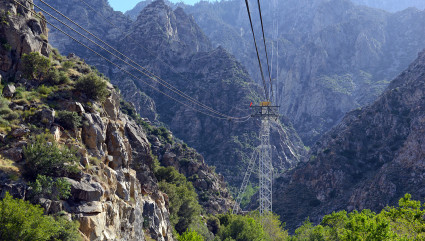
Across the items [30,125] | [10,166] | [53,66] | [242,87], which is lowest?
[10,166]

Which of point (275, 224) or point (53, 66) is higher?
point (53, 66)

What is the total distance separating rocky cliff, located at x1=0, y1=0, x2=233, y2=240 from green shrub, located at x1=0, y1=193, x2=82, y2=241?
1.53m

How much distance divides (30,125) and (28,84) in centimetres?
543

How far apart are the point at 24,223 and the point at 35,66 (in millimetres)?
13932

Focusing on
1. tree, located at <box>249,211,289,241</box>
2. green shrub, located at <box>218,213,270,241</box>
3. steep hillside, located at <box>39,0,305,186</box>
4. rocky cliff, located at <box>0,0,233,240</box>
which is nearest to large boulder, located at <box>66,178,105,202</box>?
rocky cliff, located at <box>0,0,233,240</box>

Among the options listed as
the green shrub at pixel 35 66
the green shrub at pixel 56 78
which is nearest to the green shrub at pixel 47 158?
the green shrub at pixel 35 66

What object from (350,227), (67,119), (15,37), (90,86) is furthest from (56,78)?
(350,227)

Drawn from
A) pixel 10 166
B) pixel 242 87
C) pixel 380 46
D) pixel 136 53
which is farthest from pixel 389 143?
pixel 380 46

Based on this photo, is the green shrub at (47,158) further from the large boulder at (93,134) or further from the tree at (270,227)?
the tree at (270,227)

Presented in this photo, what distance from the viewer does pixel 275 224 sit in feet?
167

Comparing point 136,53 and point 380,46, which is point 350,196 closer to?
point 136,53

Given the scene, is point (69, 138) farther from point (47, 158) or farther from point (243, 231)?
point (243, 231)

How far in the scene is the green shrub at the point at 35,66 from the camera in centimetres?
2360

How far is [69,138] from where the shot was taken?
2131 cm
